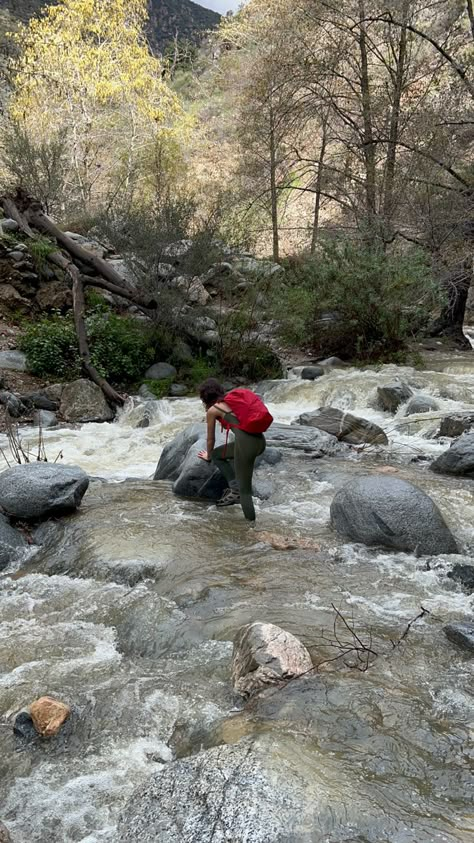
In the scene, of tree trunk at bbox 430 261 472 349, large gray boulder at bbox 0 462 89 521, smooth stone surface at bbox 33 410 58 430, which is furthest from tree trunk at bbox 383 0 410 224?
large gray boulder at bbox 0 462 89 521

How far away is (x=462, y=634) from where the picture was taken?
3.89 m

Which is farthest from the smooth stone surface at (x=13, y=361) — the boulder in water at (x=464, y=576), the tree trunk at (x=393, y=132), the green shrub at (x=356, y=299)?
the boulder in water at (x=464, y=576)

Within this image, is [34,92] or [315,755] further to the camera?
[34,92]

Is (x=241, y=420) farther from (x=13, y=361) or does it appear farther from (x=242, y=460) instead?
(x=13, y=361)

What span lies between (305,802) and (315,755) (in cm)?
37

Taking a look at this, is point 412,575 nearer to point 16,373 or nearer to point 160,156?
point 16,373

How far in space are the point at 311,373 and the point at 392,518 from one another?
337 inches

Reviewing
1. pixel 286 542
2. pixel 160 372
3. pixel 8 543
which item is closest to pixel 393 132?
pixel 160 372

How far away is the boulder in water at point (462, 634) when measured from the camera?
3.84m

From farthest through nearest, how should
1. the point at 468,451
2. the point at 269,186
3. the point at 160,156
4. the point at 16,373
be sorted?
1. the point at 160,156
2. the point at 269,186
3. the point at 16,373
4. the point at 468,451

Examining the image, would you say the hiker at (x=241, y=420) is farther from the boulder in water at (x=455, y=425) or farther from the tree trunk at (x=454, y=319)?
the tree trunk at (x=454, y=319)

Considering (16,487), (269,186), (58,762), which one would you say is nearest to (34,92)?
(269,186)

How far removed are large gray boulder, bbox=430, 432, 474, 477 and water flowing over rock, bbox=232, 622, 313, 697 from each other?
483 centimetres

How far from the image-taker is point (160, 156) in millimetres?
25000
